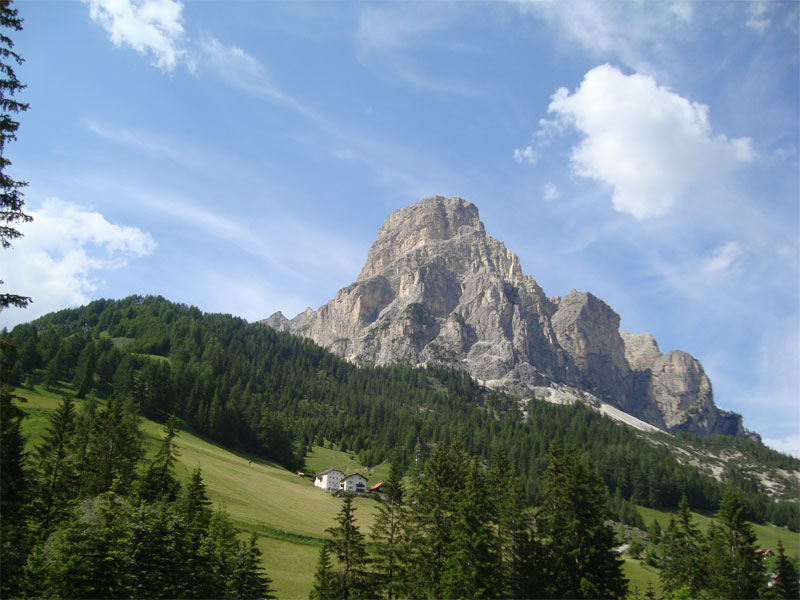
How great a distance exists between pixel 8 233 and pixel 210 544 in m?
24.5

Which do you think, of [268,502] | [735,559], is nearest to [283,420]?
[268,502]

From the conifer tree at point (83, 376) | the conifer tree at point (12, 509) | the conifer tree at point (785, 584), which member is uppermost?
the conifer tree at point (83, 376)

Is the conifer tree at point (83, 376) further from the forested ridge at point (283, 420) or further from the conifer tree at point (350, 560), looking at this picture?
the conifer tree at point (350, 560)

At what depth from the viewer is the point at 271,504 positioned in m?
70.8

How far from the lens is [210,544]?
115 ft

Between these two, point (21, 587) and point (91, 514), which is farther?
point (91, 514)

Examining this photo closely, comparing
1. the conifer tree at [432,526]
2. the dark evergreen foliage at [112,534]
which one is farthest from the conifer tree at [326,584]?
→ the conifer tree at [432,526]

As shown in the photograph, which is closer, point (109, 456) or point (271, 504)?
point (109, 456)

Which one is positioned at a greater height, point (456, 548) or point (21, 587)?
point (456, 548)

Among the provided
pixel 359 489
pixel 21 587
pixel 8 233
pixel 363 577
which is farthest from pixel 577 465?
pixel 359 489

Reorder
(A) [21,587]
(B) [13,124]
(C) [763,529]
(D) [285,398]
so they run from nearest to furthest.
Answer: (B) [13,124] < (A) [21,587] < (C) [763,529] < (D) [285,398]

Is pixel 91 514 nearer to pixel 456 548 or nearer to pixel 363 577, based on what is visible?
pixel 363 577

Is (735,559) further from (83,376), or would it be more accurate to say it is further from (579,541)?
(83,376)

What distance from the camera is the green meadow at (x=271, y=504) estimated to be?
5178 cm
